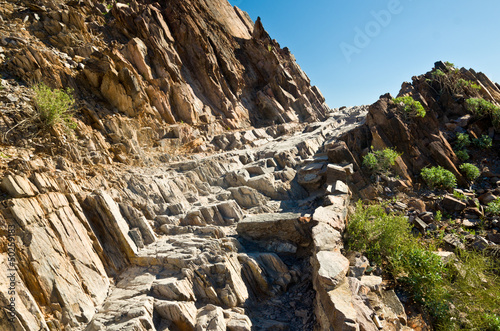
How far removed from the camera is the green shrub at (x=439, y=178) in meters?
14.1

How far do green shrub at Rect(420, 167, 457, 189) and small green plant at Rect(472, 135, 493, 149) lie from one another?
5.15 m

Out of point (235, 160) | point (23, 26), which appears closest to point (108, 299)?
point (235, 160)

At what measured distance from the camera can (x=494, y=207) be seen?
11914 millimetres

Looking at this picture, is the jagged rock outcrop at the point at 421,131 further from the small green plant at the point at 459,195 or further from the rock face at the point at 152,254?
the rock face at the point at 152,254

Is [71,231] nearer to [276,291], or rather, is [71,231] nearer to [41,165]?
[41,165]

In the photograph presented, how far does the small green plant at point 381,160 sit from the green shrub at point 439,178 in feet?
6.24

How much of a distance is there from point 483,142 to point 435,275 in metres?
15.1

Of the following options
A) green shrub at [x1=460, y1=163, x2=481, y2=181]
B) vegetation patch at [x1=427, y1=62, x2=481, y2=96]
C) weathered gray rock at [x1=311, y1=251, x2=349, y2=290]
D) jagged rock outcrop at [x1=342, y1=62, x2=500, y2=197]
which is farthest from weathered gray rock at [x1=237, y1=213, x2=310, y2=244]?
vegetation patch at [x1=427, y1=62, x2=481, y2=96]

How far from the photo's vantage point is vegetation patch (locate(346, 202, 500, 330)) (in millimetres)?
6605

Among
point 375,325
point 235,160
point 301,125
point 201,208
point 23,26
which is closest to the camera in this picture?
point 375,325

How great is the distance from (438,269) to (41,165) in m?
14.0

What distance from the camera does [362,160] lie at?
54.8 ft

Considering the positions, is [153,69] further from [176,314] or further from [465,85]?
[465,85]

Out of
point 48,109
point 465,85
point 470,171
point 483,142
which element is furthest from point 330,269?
point 465,85
